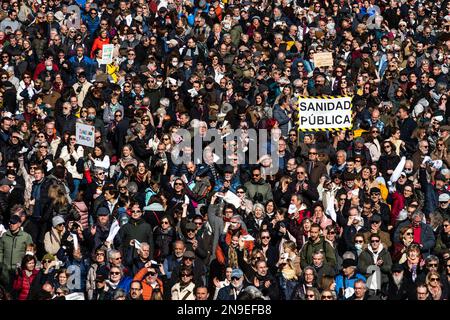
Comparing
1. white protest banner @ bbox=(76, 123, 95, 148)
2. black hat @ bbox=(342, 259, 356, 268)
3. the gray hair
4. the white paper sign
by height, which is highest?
white protest banner @ bbox=(76, 123, 95, 148)

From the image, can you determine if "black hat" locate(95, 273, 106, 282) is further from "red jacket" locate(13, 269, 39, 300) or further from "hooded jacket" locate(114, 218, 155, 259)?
"hooded jacket" locate(114, 218, 155, 259)

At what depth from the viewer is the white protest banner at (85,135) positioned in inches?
909

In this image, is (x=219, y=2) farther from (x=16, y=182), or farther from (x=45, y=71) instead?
(x=16, y=182)

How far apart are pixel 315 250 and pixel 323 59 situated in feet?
27.7

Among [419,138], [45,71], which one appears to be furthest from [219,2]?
[419,138]

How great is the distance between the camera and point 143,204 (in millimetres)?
21281

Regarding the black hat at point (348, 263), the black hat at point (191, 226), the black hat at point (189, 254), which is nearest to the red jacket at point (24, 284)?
the black hat at point (189, 254)

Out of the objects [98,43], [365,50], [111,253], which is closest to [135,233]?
[111,253]

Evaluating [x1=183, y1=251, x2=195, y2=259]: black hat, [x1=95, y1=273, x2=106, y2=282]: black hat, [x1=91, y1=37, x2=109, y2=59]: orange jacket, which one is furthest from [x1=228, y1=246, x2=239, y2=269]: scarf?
[x1=91, y1=37, x2=109, y2=59]: orange jacket

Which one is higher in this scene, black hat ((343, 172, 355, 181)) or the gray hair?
black hat ((343, 172, 355, 181))

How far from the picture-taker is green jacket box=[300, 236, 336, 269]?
63.7 ft

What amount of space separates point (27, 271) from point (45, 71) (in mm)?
8865

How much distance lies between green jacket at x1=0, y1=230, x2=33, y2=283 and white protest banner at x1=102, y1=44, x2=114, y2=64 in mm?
8444

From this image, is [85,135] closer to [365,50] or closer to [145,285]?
[145,285]
